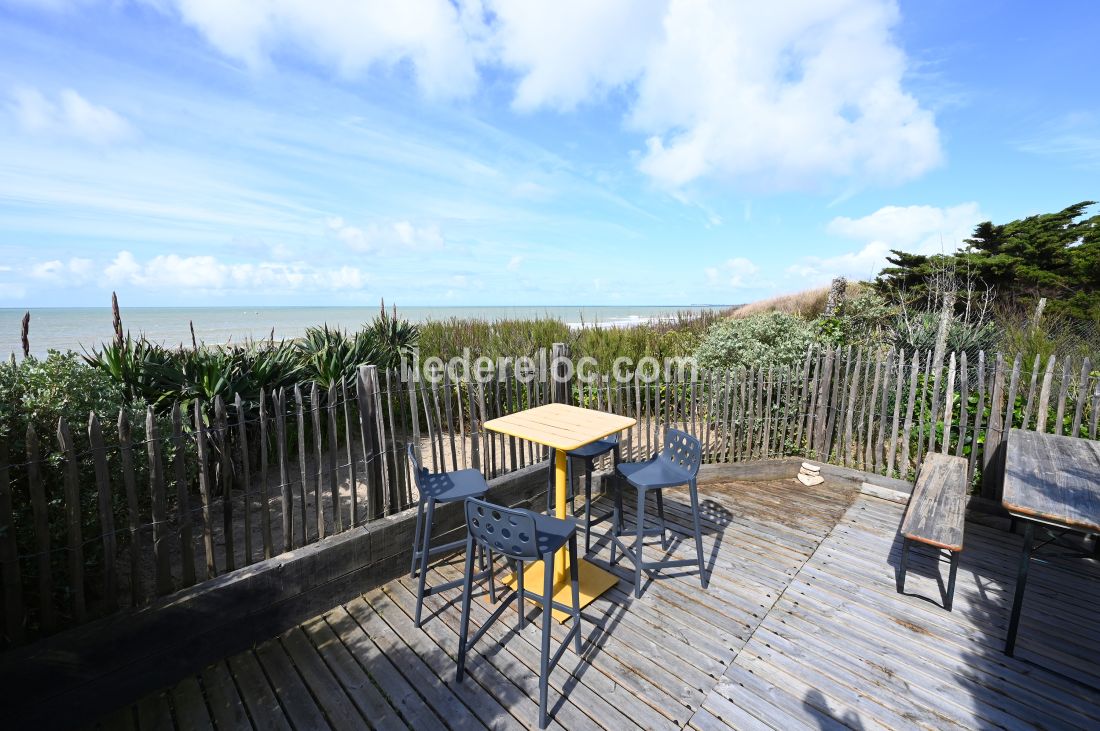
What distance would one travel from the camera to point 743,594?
10.3ft

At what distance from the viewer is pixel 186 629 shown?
8.02ft

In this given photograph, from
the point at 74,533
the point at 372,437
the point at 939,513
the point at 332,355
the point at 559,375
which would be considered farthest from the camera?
the point at 332,355

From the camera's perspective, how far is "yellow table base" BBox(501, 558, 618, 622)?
3.04 metres

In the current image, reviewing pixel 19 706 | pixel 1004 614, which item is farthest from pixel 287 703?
pixel 1004 614

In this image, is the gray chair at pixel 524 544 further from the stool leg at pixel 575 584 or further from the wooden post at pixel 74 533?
the wooden post at pixel 74 533

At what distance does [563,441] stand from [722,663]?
4.75ft

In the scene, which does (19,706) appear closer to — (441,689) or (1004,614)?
(441,689)

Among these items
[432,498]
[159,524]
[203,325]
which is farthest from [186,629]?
[203,325]

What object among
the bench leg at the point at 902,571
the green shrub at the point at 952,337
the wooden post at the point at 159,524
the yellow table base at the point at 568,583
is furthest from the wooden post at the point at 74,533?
the green shrub at the point at 952,337

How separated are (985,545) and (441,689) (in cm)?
421

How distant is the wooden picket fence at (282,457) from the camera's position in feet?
7.56

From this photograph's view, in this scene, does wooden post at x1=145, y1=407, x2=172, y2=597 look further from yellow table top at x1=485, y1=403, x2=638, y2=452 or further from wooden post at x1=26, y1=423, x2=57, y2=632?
yellow table top at x1=485, y1=403, x2=638, y2=452

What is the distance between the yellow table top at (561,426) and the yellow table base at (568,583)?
34.1 inches

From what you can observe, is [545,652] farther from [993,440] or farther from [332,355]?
[332,355]
